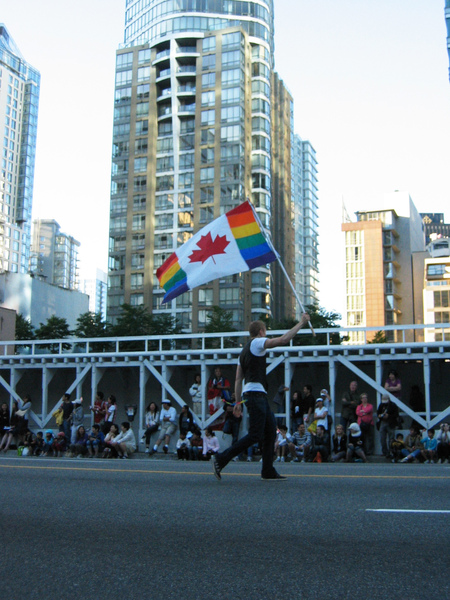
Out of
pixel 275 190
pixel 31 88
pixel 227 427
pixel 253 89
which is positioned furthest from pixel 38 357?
pixel 31 88

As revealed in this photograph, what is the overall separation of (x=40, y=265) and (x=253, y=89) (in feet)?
312

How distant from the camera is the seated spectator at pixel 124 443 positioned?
66.5ft

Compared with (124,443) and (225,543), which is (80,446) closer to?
(124,443)

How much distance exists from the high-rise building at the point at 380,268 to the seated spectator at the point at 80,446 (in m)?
89.2

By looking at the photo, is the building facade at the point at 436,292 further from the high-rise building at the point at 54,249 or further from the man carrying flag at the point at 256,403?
the high-rise building at the point at 54,249

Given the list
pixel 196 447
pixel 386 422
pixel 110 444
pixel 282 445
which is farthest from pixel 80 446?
pixel 386 422

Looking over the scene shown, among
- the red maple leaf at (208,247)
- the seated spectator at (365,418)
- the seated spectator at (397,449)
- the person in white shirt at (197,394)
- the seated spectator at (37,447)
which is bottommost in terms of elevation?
the seated spectator at (37,447)

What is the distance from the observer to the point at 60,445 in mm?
22125

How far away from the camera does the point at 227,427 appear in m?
19.7

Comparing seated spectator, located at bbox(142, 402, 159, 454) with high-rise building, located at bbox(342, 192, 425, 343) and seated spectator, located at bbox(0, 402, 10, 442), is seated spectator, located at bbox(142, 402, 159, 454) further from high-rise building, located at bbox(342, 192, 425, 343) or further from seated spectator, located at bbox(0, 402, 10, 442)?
high-rise building, located at bbox(342, 192, 425, 343)

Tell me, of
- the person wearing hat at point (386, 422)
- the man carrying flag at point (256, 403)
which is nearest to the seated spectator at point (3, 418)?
the person wearing hat at point (386, 422)

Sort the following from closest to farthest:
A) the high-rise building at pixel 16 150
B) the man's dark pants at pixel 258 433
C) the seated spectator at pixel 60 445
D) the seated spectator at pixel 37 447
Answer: the man's dark pants at pixel 258 433, the seated spectator at pixel 60 445, the seated spectator at pixel 37 447, the high-rise building at pixel 16 150

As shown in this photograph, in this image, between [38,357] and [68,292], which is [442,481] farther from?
[68,292]

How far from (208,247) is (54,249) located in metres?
174
